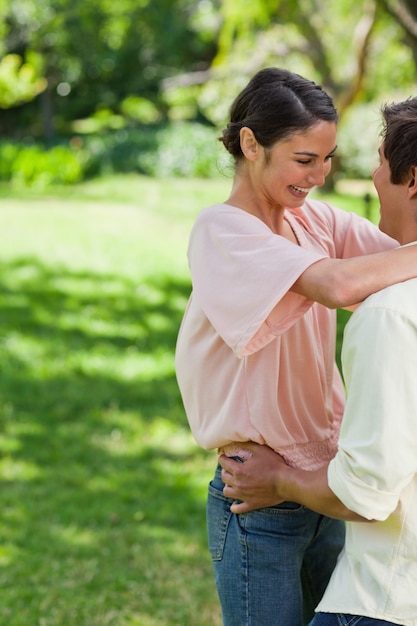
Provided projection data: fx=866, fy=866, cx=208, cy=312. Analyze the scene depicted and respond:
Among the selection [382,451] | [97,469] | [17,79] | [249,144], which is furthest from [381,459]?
[17,79]

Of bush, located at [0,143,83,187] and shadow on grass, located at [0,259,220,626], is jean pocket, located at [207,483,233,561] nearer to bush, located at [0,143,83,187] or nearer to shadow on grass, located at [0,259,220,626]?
shadow on grass, located at [0,259,220,626]

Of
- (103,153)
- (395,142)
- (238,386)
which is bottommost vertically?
(103,153)

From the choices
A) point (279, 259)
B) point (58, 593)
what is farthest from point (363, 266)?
point (58, 593)

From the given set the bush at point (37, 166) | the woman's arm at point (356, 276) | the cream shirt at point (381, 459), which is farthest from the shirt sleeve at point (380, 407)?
the bush at point (37, 166)

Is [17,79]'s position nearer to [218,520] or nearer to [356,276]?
[218,520]

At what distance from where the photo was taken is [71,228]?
40.0ft

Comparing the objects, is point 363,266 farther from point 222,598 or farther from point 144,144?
point 144,144

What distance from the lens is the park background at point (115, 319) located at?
4074 mm

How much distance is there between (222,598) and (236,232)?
856mm

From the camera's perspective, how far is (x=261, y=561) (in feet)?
6.45

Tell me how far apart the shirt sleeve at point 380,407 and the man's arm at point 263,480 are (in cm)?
25

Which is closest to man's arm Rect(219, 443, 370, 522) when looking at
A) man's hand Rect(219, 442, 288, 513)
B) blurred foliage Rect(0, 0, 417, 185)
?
man's hand Rect(219, 442, 288, 513)

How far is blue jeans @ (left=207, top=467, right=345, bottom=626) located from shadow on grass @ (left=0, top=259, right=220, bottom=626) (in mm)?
1797

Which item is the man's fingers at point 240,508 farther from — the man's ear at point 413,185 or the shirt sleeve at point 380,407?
the man's ear at point 413,185
